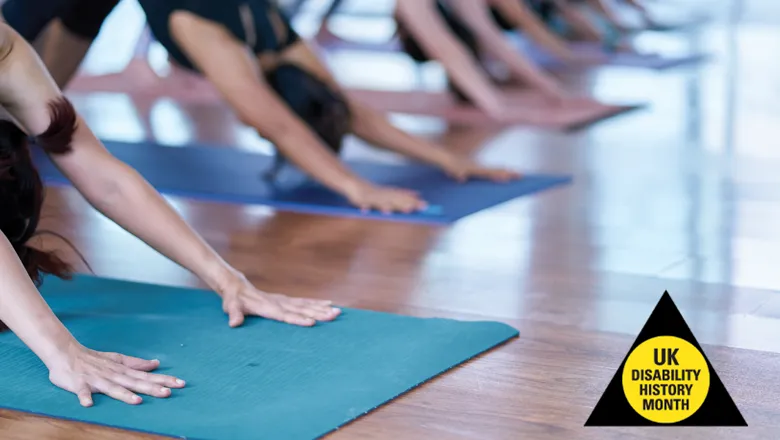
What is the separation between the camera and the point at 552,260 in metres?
2.78

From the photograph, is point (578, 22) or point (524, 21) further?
point (578, 22)

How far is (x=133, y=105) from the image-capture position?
17.1ft

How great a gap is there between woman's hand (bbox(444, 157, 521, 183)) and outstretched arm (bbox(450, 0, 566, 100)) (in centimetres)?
141

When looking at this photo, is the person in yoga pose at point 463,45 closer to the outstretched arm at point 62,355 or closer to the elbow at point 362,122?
the elbow at point 362,122

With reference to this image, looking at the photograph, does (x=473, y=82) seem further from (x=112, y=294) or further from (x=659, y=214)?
(x=112, y=294)

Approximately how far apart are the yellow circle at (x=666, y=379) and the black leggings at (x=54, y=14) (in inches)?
93.4

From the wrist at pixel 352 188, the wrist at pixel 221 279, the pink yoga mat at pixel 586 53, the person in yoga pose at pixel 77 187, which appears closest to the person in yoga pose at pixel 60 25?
the wrist at pixel 352 188

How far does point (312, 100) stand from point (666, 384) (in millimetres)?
2012

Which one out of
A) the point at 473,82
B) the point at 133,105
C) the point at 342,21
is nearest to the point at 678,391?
the point at 473,82

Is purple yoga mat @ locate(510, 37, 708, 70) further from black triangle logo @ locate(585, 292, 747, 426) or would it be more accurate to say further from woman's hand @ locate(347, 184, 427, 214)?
black triangle logo @ locate(585, 292, 747, 426)

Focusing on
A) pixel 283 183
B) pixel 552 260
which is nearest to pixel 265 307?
pixel 552 260

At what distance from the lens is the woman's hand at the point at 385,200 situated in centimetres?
324

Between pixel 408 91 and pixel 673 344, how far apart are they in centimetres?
425

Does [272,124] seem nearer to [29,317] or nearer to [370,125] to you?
[370,125]
